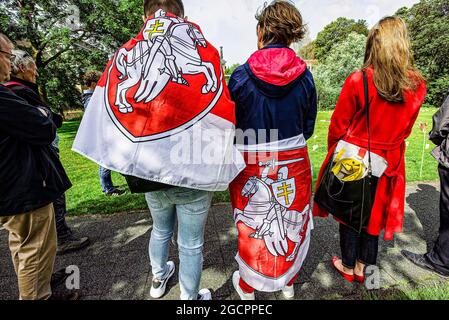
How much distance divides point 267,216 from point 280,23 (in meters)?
1.24

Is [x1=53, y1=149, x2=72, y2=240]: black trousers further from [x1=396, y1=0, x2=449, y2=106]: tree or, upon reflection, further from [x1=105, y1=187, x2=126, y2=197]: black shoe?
[x1=396, y1=0, x2=449, y2=106]: tree

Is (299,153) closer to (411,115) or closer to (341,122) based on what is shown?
(341,122)

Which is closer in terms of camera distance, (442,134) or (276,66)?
(276,66)

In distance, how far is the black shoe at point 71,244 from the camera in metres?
2.75

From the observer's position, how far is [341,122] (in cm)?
203

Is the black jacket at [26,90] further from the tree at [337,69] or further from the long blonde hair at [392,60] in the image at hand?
the tree at [337,69]

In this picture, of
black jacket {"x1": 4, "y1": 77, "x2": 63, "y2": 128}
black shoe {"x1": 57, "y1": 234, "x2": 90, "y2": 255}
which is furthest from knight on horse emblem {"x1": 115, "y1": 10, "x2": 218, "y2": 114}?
black shoe {"x1": 57, "y1": 234, "x2": 90, "y2": 255}

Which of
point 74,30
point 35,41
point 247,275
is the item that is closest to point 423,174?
point 247,275

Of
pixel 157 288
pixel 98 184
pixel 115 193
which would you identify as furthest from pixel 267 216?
pixel 98 184

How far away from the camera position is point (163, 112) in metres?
1.31

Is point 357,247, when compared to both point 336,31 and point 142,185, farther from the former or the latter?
point 336,31

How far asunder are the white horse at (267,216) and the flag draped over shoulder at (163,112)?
349 millimetres

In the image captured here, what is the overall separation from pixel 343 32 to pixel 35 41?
4367 centimetres

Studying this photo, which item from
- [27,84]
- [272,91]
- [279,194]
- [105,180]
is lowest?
[105,180]
